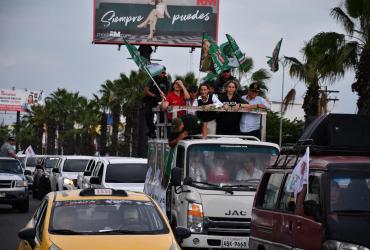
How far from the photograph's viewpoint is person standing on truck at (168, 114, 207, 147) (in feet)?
51.3

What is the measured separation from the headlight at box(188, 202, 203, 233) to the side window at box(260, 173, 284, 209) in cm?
255

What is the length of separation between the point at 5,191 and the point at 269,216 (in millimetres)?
16826

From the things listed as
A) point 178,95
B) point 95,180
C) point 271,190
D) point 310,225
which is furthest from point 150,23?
point 310,225

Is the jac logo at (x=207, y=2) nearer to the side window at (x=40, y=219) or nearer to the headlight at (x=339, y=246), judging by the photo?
the side window at (x=40, y=219)

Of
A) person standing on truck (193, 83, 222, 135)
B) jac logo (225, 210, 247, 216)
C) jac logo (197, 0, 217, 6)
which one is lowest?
jac logo (225, 210, 247, 216)

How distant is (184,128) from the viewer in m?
15.8

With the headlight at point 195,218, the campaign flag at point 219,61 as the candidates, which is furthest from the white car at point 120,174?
the headlight at point 195,218

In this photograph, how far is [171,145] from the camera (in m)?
15.7

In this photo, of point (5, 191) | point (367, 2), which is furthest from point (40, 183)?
point (367, 2)

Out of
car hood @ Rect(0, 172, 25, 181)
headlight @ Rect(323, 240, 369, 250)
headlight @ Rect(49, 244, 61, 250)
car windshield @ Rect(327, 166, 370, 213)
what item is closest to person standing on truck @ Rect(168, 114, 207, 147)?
headlight @ Rect(49, 244, 61, 250)

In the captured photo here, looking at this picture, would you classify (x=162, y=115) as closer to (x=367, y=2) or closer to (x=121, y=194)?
(x=121, y=194)

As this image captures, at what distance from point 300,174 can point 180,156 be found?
5.71 meters

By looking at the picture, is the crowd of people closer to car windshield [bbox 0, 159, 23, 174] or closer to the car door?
the car door

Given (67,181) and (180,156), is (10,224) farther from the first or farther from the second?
(180,156)
